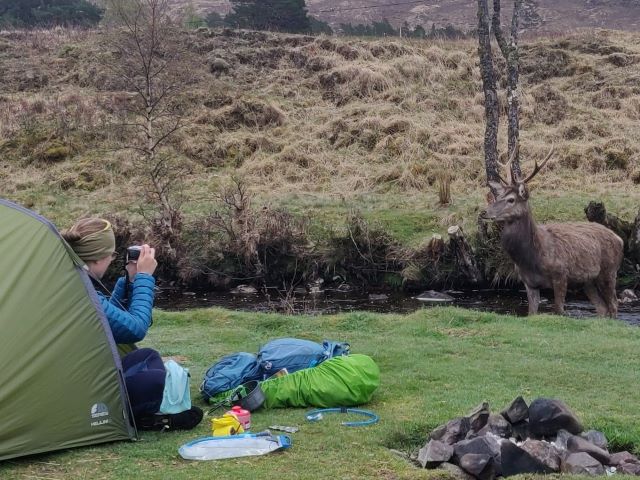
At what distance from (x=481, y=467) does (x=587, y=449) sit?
871 mm

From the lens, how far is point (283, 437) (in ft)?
21.8

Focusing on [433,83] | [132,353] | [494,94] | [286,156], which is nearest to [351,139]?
[286,156]

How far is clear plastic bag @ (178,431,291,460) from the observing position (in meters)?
6.39

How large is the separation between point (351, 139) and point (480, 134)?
481cm

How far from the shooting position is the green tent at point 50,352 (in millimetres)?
6305

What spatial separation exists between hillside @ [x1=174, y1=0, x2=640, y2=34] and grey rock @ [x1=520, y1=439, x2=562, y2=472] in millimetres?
65621

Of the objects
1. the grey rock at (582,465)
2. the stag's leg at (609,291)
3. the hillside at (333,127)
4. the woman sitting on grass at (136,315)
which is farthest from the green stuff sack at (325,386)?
the hillside at (333,127)

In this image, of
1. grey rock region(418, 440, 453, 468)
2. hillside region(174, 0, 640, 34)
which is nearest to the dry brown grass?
grey rock region(418, 440, 453, 468)

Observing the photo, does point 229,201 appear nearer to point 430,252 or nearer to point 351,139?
point 430,252

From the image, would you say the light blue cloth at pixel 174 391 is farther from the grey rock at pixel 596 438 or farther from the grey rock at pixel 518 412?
the grey rock at pixel 596 438

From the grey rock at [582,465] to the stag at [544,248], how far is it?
8432 millimetres

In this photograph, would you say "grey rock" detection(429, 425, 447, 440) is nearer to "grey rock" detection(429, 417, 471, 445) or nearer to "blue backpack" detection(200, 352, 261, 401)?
"grey rock" detection(429, 417, 471, 445)

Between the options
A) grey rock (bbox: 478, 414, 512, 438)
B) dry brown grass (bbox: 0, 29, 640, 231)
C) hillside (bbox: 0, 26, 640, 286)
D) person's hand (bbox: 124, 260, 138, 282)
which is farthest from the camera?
dry brown grass (bbox: 0, 29, 640, 231)

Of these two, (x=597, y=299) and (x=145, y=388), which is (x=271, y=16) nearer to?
(x=597, y=299)
